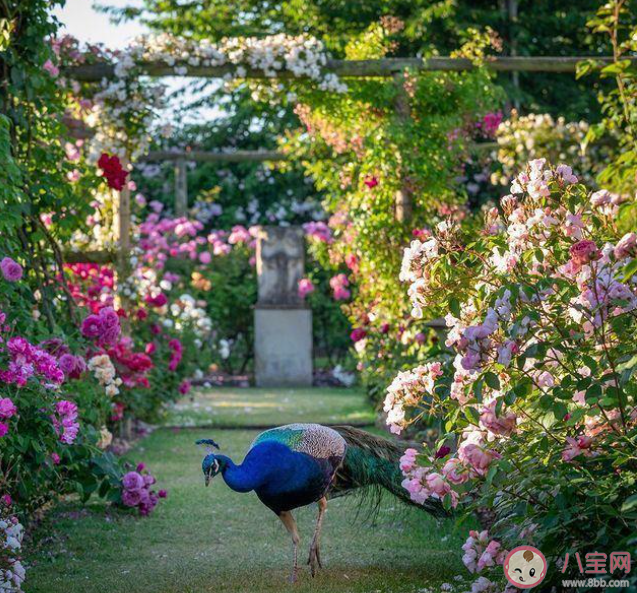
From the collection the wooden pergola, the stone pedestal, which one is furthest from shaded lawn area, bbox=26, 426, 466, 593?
the stone pedestal

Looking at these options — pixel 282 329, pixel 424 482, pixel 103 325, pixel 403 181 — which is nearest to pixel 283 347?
pixel 282 329

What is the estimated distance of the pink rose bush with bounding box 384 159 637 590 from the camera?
3.09 metres

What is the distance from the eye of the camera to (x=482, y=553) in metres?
3.33

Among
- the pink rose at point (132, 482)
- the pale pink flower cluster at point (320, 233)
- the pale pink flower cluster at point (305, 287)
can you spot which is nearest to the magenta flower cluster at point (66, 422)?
the pink rose at point (132, 482)

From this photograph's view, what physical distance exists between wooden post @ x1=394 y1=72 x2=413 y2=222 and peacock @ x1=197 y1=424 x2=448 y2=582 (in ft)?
13.7

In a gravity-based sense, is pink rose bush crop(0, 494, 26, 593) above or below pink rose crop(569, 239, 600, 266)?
below

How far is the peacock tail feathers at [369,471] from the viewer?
4391 millimetres

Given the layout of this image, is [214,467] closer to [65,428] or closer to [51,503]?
[65,428]

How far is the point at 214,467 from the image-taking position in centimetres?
404

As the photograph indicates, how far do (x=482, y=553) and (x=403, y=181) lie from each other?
17.6 feet

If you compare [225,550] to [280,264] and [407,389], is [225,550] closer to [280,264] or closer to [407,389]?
[407,389]

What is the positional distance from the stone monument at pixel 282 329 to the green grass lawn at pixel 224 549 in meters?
6.69

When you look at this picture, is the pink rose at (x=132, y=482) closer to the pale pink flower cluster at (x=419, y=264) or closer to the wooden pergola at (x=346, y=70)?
the pale pink flower cluster at (x=419, y=264)

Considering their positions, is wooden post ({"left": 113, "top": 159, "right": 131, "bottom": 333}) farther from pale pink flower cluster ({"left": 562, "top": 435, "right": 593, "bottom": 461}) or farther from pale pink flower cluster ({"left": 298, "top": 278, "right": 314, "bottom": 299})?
pale pink flower cluster ({"left": 562, "top": 435, "right": 593, "bottom": 461})
